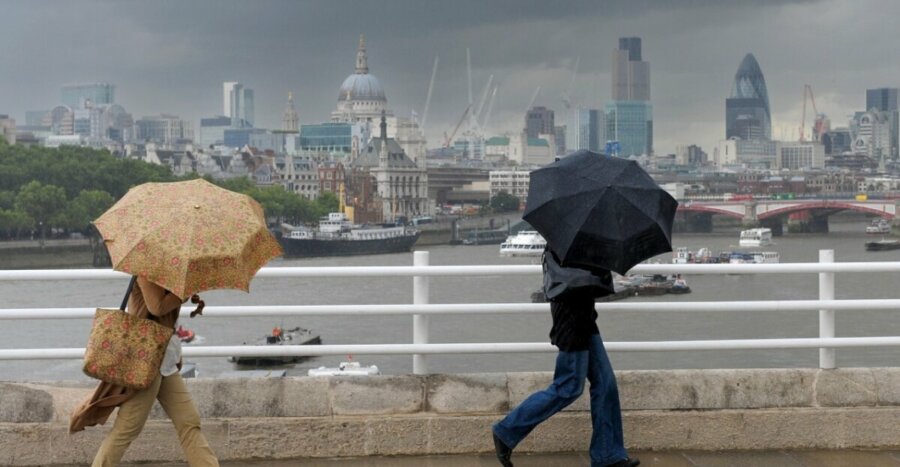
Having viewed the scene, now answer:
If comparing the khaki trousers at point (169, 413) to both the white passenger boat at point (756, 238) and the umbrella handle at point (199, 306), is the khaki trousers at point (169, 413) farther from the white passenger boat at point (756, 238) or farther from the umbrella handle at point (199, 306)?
the white passenger boat at point (756, 238)

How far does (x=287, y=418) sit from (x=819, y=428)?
2.22 meters

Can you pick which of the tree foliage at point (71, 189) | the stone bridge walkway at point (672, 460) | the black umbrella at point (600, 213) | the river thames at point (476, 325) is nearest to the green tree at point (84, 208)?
the tree foliage at point (71, 189)

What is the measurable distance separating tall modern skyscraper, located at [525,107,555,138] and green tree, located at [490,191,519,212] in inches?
2984

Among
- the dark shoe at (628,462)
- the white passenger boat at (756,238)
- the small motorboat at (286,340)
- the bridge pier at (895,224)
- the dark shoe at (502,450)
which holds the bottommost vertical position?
the small motorboat at (286,340)

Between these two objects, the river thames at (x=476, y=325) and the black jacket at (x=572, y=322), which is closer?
the black jacket at (x=572, y=322)

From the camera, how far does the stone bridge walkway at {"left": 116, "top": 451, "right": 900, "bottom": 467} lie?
16.2 feet

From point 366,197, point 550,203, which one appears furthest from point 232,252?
point 366,197

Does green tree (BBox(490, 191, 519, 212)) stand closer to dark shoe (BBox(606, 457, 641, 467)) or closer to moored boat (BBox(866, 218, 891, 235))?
moored boat (BBox(866, 218, 891, 235))

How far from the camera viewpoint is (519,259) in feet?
229

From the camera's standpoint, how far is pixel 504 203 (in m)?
116

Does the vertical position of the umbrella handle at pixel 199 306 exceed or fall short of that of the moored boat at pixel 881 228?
it exceeds it

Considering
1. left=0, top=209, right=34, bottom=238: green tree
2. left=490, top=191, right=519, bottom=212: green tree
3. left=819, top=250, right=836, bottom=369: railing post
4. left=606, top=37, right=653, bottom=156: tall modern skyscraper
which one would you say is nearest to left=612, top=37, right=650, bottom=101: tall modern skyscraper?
left=606, top=37, right=653, bottom=156: tall modern skyscraper

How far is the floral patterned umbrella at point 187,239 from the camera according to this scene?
3711 millimetres

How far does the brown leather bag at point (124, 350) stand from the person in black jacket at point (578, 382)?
1.40m
